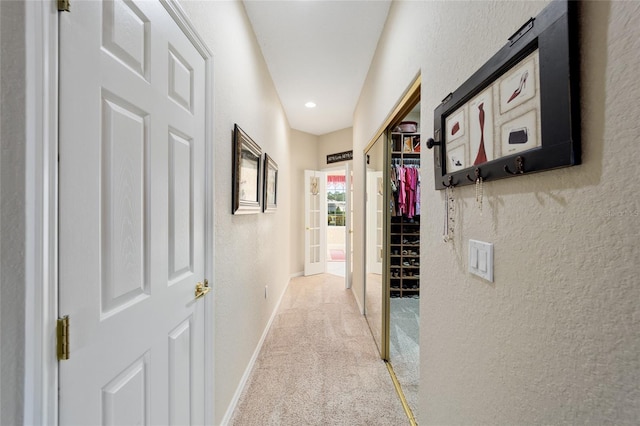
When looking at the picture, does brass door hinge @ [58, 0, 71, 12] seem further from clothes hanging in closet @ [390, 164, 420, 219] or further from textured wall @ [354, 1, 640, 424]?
clothes hanging in closet @ [390, 164, 420, 219]

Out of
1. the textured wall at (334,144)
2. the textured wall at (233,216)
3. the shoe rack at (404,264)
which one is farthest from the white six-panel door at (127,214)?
the textured wall at (334,144)

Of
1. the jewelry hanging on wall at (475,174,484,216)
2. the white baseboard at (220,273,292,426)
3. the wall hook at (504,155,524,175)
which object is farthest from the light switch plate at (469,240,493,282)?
the white baseboard at (220,273,292,426)

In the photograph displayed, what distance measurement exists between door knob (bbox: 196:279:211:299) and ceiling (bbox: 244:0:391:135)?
198 centimetres

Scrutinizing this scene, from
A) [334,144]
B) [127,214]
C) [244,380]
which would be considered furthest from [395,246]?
[334,144]

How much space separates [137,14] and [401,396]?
2399mm

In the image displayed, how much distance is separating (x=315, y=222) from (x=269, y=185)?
7.84 feet

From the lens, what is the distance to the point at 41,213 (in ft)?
1.77

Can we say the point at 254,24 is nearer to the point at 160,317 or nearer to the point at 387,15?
the point at 387,15

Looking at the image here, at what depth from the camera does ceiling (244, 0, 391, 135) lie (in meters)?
1.89

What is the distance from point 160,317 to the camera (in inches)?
36.4

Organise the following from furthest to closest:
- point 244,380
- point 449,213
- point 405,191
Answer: point 405,191, point 244,380, point 449,213

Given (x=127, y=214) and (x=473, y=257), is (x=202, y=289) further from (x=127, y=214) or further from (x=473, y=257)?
(x=473, y=257)

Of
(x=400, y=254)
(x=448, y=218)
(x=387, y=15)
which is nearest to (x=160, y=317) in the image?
(x=448, y=218)

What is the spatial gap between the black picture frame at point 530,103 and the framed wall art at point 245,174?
4.15 feet
